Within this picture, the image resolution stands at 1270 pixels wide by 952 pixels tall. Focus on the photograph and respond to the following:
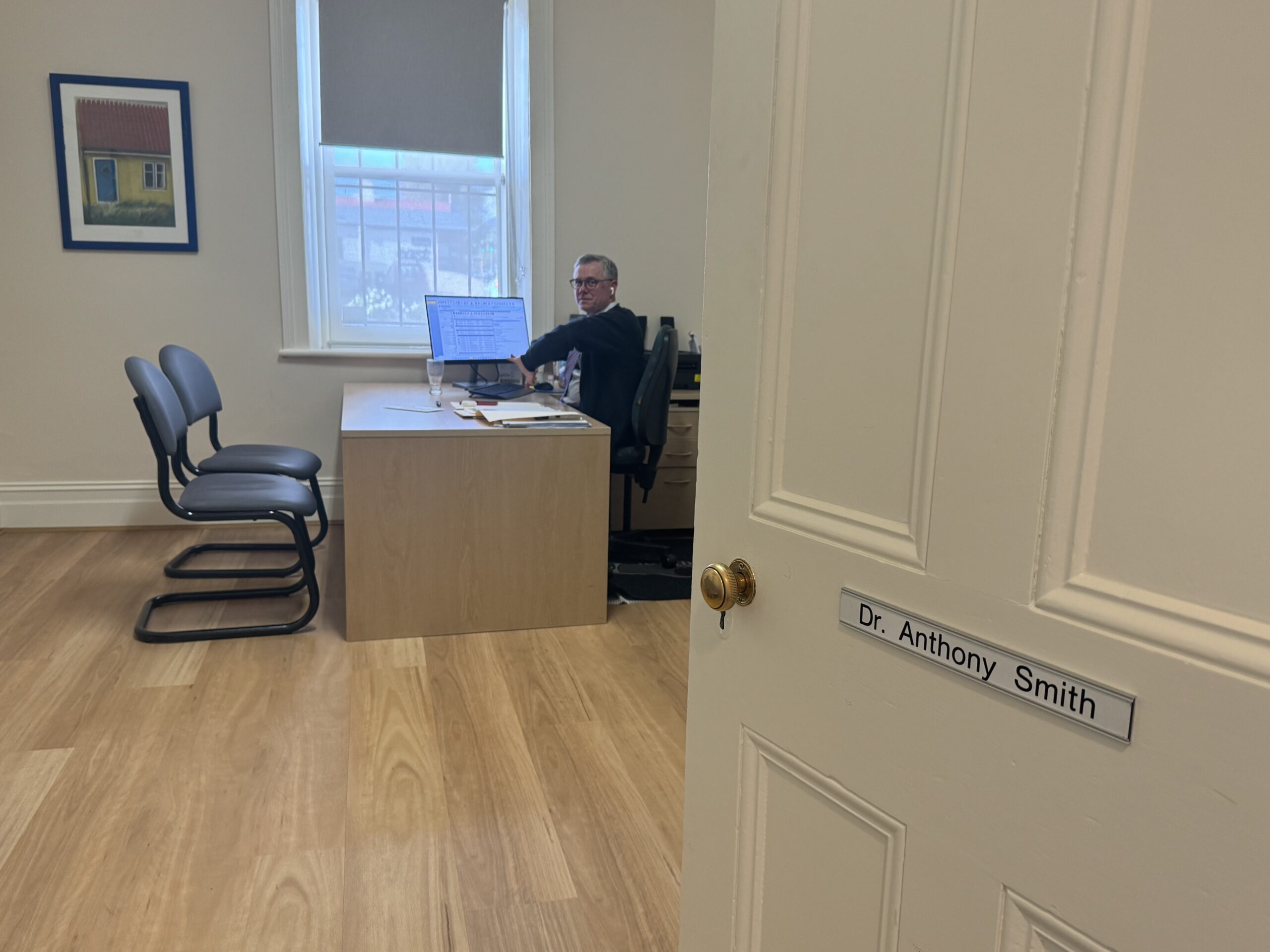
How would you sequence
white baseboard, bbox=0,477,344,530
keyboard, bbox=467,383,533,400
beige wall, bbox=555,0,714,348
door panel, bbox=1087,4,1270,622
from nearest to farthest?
1. door panel, bbox=1087,4,1270,622
2. keyboard, bbox=467,383,533,400
3. white baseboard, bbox=0,477,344,530
4. beige wall, bbox=555,0,714,348

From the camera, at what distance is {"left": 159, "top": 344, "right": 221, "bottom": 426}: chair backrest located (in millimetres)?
3182

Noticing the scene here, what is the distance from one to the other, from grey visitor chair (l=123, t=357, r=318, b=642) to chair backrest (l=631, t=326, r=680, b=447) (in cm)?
124

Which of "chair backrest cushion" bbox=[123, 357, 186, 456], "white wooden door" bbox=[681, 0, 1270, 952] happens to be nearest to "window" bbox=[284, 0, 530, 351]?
"chair backrest cushion" bbox=[123, 357, 186, 456]

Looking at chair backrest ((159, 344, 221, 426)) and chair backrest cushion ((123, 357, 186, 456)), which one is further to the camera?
chair backrest ((159, 344, 221, 426))

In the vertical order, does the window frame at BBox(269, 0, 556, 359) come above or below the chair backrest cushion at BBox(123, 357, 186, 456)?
above

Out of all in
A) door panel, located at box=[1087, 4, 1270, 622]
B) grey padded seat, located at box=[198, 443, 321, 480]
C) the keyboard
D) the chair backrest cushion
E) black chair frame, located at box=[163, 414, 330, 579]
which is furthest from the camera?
the keyboard

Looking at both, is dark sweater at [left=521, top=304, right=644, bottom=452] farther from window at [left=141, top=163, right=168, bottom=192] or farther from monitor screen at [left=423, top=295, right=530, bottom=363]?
window at [left=141, top=163, right=168, bottom=192]

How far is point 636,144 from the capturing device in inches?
169

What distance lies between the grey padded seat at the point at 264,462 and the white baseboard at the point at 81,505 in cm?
68

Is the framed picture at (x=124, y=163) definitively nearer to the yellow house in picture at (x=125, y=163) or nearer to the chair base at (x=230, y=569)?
the yellow house in picture at (x=125, y=163)

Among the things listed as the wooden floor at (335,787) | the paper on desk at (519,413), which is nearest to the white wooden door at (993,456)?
the wooden floor at (335,787)

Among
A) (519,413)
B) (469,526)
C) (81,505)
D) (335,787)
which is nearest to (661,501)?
(519,413)

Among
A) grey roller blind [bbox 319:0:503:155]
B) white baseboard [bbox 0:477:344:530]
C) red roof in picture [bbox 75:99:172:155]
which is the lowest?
white baseboard [bbox 0:477:344:530]

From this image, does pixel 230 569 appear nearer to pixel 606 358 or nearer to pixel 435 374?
pixel 435 374
